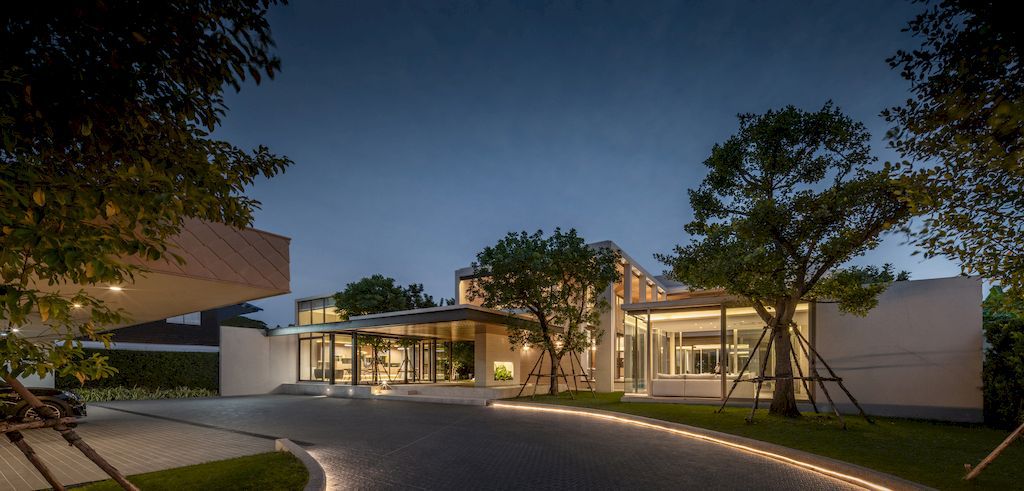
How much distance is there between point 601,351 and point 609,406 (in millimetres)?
9244

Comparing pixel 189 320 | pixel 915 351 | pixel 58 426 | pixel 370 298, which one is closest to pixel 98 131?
pixel 58 426

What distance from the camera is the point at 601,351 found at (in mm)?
26484

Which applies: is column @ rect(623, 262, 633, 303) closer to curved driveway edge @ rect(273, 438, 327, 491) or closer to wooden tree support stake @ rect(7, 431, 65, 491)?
curved driveway edge @ rect(273, 438, 327, 491)

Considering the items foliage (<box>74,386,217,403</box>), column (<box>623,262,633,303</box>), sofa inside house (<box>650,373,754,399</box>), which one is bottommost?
foliage (<box>74,386,217,403</box>)

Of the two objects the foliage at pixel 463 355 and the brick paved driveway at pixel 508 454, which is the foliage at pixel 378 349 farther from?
the brick paved driveway at pixel 508 454

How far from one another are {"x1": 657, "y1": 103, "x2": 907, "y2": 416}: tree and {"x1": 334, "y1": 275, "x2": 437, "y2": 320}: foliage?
18.3m

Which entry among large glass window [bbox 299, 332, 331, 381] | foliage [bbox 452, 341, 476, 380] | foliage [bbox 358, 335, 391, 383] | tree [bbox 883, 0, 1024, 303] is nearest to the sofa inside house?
tree [bbox 883, 0, 1024, 303]

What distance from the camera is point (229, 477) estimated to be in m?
7.05

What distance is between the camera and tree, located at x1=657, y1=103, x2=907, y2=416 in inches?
491

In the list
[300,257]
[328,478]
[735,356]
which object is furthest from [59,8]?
[300,257]

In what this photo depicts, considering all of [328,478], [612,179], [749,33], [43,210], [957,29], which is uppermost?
[612,179]

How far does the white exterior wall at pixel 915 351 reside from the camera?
14.3 meters

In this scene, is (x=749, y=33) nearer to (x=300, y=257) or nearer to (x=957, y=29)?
(x=957, y=29)

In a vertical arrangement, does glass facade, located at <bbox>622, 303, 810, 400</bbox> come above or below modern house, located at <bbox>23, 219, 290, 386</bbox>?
below
